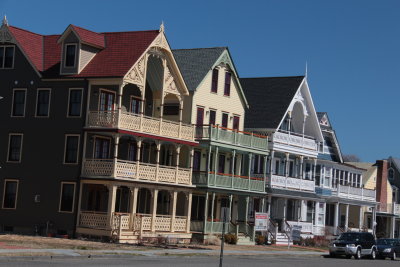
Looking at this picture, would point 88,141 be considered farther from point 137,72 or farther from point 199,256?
point 199,256

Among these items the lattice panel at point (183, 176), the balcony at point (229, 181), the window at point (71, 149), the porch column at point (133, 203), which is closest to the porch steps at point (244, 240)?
the balcony at point (229, 181)

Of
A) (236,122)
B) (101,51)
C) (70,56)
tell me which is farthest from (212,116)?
(70,56)

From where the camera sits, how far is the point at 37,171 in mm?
47844

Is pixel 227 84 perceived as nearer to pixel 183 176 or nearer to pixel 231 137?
pixel 231 137

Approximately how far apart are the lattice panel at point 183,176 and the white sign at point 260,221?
19.4 ft

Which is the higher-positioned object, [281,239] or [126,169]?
[126,169]

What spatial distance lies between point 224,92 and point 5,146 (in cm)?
1578

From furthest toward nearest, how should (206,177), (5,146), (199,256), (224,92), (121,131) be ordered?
1. (224,92)
2. (206,177)
3. (5,146)
4. (121,131)
5. (199,256)

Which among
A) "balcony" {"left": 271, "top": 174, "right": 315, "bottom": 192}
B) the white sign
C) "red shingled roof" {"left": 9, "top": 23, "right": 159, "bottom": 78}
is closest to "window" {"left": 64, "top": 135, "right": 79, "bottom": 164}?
"red shingled roof" {"left": 9, "top": 23, "right": 159, "bottom": 78}

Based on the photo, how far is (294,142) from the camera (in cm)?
6272

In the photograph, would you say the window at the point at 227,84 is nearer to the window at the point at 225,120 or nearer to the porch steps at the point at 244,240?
the window at the point at 225,120

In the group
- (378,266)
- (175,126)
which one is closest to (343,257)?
(378,266)

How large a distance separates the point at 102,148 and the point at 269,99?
18.9 metres

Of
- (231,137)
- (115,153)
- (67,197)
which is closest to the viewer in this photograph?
(115,153)
